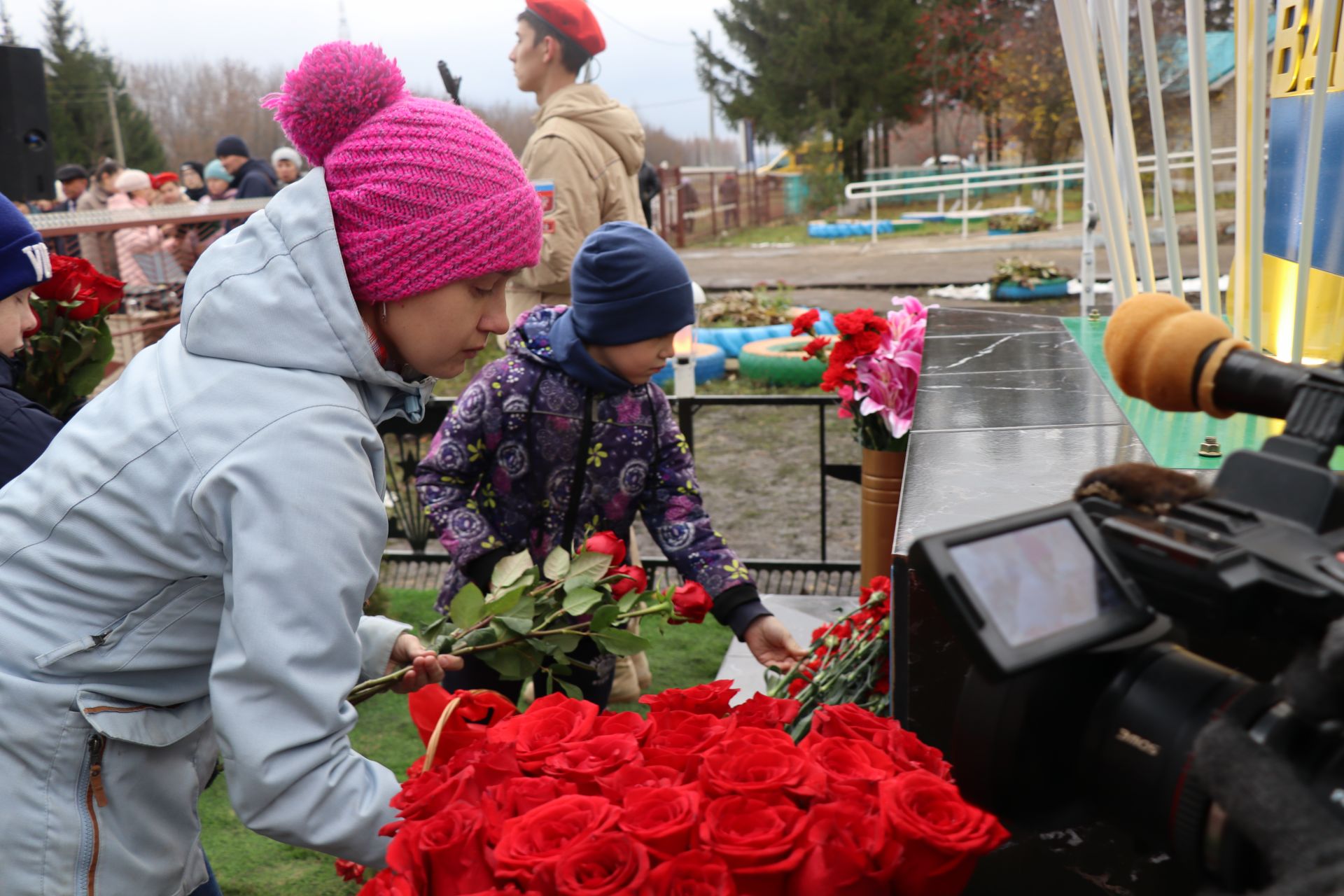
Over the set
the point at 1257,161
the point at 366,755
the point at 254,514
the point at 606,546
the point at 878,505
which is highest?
the point at 1257,161

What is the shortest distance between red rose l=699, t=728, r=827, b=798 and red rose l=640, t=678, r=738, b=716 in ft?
0.53

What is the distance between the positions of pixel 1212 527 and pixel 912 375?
8.69 ft

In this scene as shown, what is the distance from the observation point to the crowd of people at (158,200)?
9.98 meters

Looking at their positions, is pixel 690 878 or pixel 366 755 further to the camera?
pixel 366 755

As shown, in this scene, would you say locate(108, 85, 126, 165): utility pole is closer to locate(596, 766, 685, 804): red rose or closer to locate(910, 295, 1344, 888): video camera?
locate(596, 766, 685, 804): red rose

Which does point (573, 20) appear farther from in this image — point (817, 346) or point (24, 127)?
point (24, 127)

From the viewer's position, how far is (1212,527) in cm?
71

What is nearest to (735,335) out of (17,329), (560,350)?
(560,350)

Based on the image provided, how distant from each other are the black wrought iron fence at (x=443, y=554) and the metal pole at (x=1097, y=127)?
1.67m

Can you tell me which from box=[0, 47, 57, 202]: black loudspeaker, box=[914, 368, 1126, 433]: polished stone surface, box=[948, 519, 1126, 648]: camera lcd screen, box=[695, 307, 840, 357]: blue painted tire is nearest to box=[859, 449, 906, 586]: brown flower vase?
box=[914, 368, 1126, 433]: polished stone surface

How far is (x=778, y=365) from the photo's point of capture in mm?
9281

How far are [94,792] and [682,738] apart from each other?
71 cm

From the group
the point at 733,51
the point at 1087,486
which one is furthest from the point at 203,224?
the point at 733,51

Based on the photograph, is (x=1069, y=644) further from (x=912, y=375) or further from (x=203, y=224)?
(x=203, y=224)
